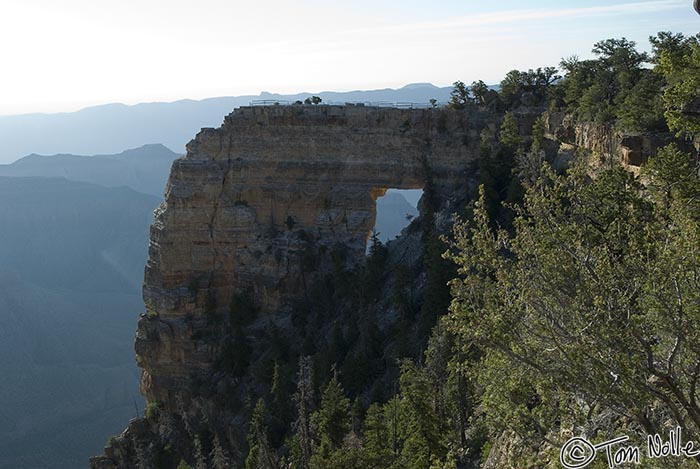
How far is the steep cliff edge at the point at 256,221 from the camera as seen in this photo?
2044 inches

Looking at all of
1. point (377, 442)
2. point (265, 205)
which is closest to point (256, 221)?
point (265, 205)

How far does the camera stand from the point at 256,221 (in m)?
54.4

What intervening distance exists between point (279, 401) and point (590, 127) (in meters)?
23.8

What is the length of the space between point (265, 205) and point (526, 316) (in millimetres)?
43318

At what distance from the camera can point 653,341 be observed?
470 inches

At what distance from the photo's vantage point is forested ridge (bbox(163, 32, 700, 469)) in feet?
36.6

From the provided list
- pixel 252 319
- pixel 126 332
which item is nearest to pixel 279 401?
pixel 252 319

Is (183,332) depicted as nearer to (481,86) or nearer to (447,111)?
(447,111)

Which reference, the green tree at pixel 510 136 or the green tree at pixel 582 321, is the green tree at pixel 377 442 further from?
the green tree at pixel 510 136

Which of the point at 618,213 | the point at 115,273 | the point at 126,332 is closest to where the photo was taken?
the point at 618,213

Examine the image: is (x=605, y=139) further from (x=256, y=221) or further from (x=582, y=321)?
(x=582, y=321)

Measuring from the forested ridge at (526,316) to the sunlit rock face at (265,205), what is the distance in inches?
84.9

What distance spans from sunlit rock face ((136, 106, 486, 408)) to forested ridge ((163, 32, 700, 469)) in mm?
2157

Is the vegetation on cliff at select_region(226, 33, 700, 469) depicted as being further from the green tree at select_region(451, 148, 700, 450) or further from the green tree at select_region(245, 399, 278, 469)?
the green tree at select_region(245, 399, 278, 469)
